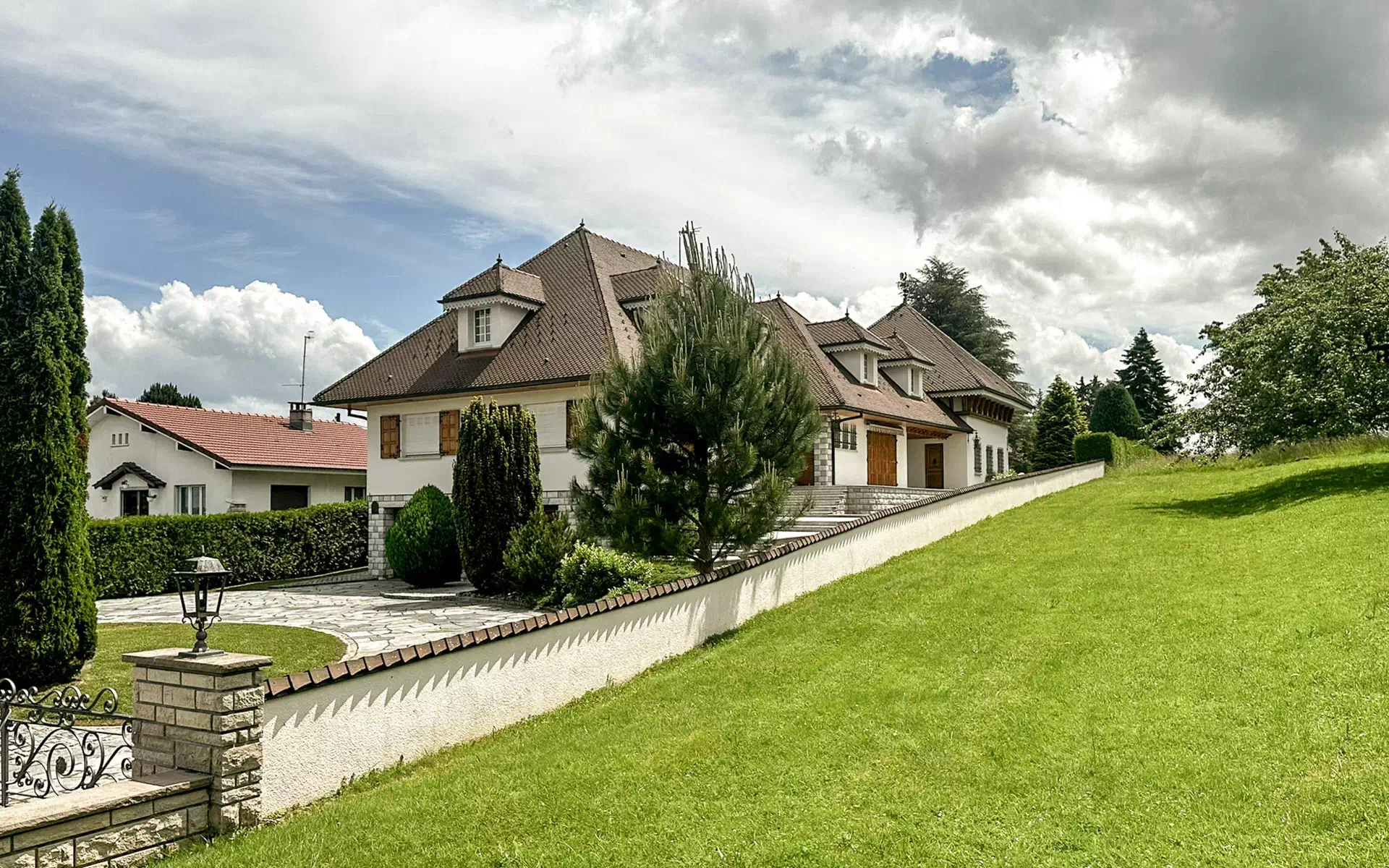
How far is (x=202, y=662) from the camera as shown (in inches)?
257

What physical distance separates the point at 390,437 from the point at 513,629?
57.0 ft

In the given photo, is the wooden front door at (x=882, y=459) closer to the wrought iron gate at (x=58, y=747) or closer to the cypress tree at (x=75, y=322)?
the cypress tree at (x=75, y=322)

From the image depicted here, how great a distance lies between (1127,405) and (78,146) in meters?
41.9

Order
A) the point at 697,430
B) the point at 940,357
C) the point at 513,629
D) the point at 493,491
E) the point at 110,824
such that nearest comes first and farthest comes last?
1. the point at 110,824
2. the point at 513,629
3. the point at 697,430
4. the point at 493,491
5. the point at 940,357

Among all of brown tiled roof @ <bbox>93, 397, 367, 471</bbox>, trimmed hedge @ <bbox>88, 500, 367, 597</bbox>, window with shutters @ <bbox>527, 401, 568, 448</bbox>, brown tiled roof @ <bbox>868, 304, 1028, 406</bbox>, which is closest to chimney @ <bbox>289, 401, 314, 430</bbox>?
brown tiled roof @ <bbox>93, 397, 367, 471</bbox>

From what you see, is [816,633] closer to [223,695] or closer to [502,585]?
[223,695]

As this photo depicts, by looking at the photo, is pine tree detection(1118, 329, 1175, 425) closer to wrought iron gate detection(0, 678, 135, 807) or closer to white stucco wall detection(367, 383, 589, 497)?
white stucco wall detection(367, 383, 589, 497)

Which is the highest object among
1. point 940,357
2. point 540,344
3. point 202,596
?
point 940,357

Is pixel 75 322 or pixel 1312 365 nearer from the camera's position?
pixel 75 322

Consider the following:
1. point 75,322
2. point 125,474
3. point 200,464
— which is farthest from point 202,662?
point 125,474

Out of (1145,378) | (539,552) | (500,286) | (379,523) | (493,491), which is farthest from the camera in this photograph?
(1145,378)

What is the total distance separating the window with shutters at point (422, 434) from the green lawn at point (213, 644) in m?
8.84

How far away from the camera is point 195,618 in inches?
275

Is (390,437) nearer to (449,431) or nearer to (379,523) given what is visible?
(449,431)
